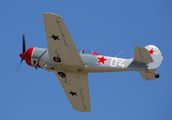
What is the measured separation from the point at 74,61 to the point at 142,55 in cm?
332

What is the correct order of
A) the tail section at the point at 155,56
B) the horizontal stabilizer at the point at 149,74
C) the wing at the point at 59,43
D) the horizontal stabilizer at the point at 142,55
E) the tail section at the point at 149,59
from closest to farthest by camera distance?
the wing at the point at 59,43 → the horizontal stabilizer at the point at 142,55 → the tail section at the point at 149,59 → the tail section at the point at 155,56 → the horizontal stabilizer at the point at 149,74

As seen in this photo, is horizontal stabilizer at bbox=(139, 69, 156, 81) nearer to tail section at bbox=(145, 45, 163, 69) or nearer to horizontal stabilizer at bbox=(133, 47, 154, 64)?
tail section at bbox=(145, 45, 163, 69)

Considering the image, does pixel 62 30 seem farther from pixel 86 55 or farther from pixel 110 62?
pixel 110 62

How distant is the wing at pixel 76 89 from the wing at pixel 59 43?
3.19ft

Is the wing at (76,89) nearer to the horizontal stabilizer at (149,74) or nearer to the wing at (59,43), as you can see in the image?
the wing at (59,43)

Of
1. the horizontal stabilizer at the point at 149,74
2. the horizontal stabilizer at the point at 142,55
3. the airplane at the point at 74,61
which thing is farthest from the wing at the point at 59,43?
the horizontal stabilizer at the point at 149,74

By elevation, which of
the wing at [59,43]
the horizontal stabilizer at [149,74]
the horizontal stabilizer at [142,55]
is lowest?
the horizontal stabilizer at [149,74]

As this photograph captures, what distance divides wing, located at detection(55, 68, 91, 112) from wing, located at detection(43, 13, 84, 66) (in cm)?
97

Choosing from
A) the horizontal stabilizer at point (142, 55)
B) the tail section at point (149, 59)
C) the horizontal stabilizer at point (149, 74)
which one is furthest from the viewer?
the horizontal stabilizer at point (149, 74)

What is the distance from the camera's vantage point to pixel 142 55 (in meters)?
12.8

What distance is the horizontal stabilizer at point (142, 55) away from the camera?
492 inches

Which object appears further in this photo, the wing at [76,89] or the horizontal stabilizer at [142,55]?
the wing at [76,89]

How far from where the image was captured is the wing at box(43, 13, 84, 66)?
12258mm

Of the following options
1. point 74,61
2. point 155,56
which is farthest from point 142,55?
point 74,61
